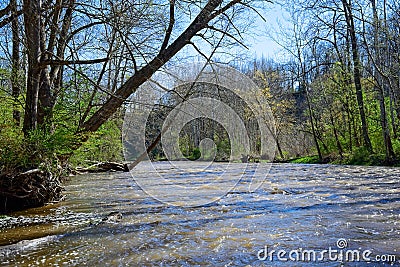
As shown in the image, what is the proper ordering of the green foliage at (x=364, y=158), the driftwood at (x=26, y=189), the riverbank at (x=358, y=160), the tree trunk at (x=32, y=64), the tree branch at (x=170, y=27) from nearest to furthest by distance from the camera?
the tree trunk at (x=32, y=64) → the driftwood at (x=26, y=189) → the tree branch at (x=170, y=27) → the riverbank at (x=358, y=160) → the green foliage at (x=364, y=158)

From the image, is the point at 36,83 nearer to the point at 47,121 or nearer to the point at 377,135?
the point at 47,121

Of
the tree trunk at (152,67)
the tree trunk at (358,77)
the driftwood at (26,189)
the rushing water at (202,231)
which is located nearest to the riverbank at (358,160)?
the tree trunk at (358,77)

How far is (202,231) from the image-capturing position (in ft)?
14.9

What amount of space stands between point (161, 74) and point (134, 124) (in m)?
2.45

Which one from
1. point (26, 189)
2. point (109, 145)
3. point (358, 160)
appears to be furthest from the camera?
point (358, 160)

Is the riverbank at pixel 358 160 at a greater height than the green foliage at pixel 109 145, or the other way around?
the green foliage at pixel 109 145

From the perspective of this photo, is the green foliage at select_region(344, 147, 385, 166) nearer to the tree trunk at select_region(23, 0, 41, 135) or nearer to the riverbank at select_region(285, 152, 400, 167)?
the riverbank at select_region(285, 152, 400, 167)

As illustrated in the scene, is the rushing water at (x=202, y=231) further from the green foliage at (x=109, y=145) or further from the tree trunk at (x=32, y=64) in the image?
the green foliage at (x=109, y=145)

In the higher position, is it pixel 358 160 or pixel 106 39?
pixel 106 39

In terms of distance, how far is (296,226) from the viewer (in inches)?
185

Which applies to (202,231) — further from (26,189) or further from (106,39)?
(106,39)

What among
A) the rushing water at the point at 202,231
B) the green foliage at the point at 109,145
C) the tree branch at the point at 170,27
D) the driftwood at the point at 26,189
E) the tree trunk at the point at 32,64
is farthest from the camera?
the green foliage at the point at 109,145

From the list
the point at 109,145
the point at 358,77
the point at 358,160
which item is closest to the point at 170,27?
the point at 109,145

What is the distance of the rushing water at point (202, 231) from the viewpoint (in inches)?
138
